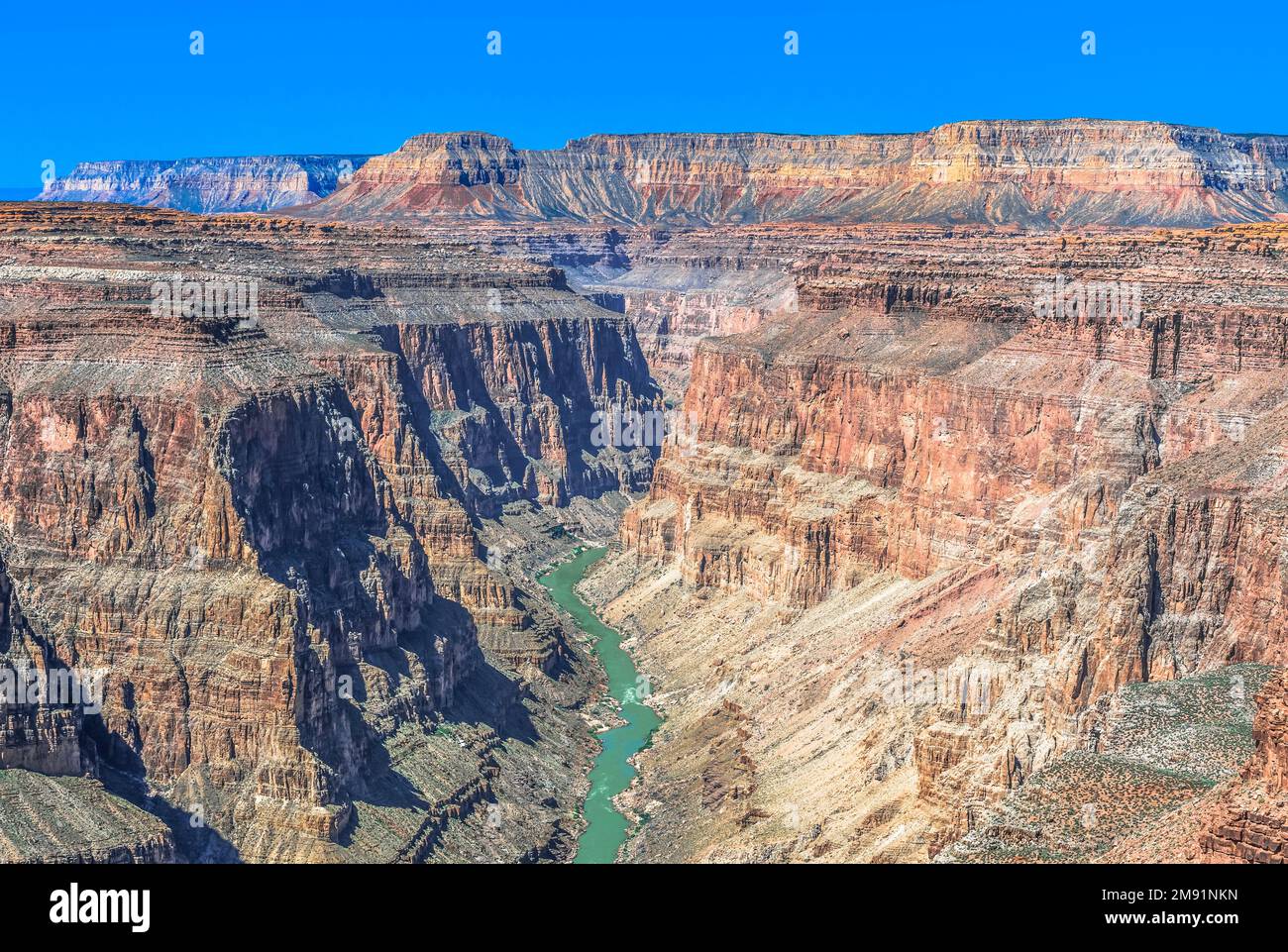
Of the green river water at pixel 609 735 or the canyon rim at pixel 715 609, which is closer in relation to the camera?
the canyon rim at pixel 715 609

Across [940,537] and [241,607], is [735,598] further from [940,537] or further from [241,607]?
[241,607]

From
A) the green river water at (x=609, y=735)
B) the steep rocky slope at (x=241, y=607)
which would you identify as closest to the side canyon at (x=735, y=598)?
the steep rocky slope at (x=241, y=607)

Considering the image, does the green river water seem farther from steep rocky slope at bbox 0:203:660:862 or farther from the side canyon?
steep rocky slope at bbox 0:203:660:862

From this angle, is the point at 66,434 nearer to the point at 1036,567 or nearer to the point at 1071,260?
the point at 1036,567

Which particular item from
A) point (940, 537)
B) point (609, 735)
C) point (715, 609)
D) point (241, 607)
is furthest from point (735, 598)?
point (241, 607)

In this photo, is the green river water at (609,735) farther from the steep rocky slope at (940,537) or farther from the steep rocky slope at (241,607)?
the steep rocky slope at (940,537)

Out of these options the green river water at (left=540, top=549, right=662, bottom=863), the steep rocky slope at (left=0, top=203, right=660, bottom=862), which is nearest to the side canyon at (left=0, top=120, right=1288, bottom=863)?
the steep rocky slope at (left=0, top=203, right=660, bottom=862)
